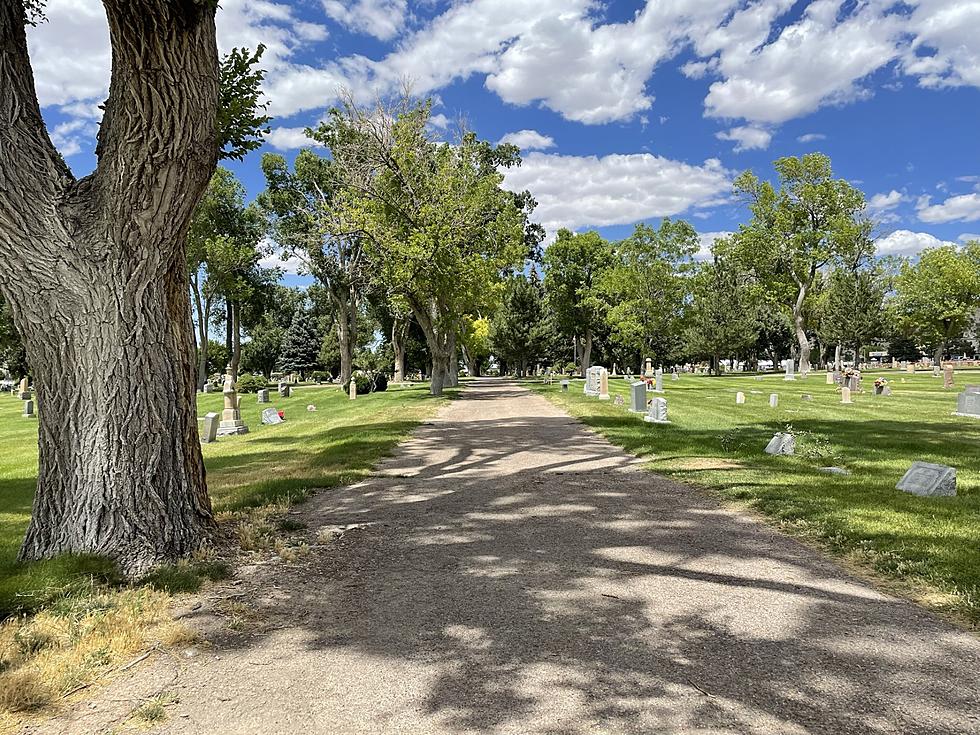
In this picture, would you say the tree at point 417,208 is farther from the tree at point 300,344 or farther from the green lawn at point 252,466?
the tree at point 300,344

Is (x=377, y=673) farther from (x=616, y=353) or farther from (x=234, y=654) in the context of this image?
(x=616, y=353)

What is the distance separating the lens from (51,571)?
4406 mm

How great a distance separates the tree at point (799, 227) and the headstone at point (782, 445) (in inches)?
1558

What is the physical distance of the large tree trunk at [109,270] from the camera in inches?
187

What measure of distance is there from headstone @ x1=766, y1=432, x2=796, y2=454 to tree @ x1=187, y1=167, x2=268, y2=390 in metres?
39.1

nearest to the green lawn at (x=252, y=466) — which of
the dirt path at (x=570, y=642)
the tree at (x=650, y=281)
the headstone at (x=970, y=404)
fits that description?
the dirt path at (x=570, y=642)

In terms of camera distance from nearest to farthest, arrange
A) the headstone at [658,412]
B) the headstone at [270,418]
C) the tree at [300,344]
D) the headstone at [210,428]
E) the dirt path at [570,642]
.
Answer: the dirt path at [570,642] → the headstone at [658,412] → the headstone at [210,428] → the headstone at [270,418] → the tree at [300,344]

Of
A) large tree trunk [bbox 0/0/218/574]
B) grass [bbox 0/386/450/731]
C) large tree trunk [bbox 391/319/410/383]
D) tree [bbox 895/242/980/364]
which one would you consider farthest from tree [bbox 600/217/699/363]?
large tree trunk [bbox 0/0/218/574]

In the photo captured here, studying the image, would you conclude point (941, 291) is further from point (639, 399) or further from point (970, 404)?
point (639, 399)

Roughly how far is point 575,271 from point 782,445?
1861 inches

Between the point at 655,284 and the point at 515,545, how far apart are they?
162 feet

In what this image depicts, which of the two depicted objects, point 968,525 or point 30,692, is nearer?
point 30,692

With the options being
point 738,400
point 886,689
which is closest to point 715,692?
point 886,689

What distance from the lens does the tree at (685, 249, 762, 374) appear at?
5922cm
